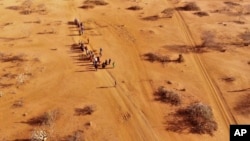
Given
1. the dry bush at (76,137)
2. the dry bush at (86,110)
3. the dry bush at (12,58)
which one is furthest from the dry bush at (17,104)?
the dry bush at (12,58)

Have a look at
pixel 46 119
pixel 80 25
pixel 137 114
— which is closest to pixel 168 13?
pixel 80 25

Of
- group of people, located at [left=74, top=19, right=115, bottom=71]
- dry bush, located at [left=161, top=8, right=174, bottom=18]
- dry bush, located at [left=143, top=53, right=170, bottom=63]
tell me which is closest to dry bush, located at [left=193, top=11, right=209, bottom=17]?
dry bush, located at [left=161, top=8, right=174, bottom=18]

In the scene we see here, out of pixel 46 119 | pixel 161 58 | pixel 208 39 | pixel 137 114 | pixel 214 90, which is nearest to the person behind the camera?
pixel 46 119

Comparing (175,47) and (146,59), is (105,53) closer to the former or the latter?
(146,59)

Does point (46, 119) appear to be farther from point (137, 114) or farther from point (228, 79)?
point (228, 79)

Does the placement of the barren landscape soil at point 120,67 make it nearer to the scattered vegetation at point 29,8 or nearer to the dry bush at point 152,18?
the scattered vegetation at point 29,8

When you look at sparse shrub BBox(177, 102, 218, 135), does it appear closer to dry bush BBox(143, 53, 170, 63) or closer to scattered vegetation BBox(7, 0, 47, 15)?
dry bush BBox(143, 53, 170, 63)
